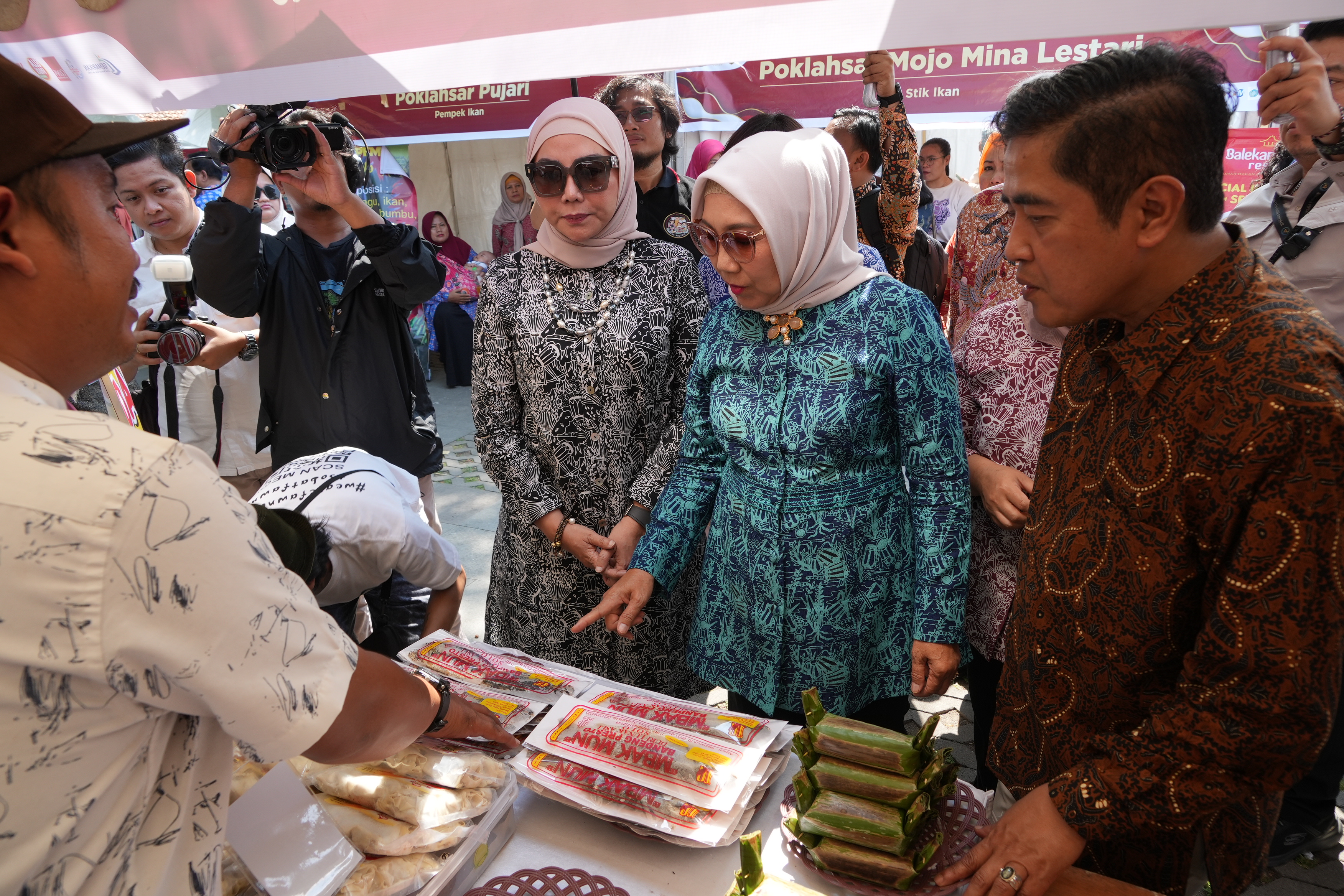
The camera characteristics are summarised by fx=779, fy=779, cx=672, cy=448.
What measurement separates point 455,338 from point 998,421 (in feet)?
24.1

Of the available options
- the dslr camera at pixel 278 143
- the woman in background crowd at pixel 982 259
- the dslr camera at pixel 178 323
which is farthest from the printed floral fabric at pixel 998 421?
the dslr camera at pixel 178 323

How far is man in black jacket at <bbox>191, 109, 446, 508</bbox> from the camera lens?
2.31 meters

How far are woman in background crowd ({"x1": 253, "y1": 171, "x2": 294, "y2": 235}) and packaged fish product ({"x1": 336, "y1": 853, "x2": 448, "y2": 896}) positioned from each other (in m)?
2.36

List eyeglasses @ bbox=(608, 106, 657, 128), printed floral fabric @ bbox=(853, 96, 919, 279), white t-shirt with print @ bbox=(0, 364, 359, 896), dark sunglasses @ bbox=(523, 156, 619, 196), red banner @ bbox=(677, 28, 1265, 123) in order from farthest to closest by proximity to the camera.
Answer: red banner @ bbox=(677, 28, 1265, 123), eyeglasses @ bbox=(608, 106, 657, 128), printed floral fabric @ bbox=(853, 96, 919, 279), dark sunglasses @ bbox=(523, 156, 619, 196), white t-shirt with print @ bbox=(0, 364, 359, 896)

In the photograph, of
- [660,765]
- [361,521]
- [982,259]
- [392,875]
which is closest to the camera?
[392,875]

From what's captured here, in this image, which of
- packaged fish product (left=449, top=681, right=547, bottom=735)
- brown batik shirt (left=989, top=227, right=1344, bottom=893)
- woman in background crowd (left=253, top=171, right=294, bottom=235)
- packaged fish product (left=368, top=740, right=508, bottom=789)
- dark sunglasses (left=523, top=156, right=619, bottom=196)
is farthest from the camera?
woman in background crowd (left=253, top=171, right=294, bottom=235)

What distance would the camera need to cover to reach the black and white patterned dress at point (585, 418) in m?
1.96

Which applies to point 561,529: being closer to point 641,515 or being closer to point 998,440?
point 641,515

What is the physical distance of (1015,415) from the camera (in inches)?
65.1

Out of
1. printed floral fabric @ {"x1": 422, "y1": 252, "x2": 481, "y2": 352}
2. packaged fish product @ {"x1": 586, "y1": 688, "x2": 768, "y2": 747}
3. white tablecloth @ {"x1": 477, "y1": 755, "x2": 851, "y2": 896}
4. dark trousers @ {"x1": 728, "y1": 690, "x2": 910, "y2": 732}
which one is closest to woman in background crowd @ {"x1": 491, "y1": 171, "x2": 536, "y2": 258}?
printed floral fabric @ {"x1": 422, "y1": 252, "x2": 481, "y2": 352}

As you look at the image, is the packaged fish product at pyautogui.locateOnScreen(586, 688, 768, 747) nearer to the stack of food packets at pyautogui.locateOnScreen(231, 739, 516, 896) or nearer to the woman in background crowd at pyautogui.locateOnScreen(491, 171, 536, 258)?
the stack of food packets at pyautogui.locateOnScreen(231, 739, 516, 896)

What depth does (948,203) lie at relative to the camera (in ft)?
20.6

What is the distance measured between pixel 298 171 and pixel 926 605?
2031 mm

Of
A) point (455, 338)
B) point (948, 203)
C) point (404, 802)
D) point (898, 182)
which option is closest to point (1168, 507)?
point (404, 802)
